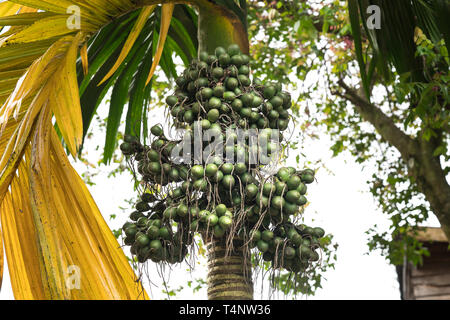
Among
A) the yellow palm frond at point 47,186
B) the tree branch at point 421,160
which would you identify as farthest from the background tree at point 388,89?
the yellow palm frond at point 47,186

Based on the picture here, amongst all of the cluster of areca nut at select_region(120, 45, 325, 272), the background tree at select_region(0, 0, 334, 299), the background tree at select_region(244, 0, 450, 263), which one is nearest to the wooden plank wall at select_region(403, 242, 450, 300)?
the background tree at select_region(244, 0, 450, 263)

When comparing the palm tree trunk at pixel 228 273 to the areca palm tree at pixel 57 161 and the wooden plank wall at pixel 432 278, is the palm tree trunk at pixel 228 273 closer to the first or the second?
the areca palm tree at pixel 57 161

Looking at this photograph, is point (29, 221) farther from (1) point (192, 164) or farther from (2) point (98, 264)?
(1) point (192, 164)

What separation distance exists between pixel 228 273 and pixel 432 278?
18.9ft

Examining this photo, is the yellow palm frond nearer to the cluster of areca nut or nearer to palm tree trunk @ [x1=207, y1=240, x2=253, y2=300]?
the cluster of areca nut

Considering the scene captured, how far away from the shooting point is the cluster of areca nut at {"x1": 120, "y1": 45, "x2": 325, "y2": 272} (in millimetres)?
1782

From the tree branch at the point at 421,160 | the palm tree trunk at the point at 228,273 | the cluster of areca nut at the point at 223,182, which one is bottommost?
the palm tree trunk at the point at 228,273

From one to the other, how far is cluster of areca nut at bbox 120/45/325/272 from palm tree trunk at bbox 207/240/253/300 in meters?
0.05

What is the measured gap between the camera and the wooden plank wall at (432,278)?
265 inches

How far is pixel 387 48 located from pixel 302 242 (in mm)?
1364

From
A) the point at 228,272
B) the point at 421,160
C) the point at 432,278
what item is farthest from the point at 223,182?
the point at 432,278

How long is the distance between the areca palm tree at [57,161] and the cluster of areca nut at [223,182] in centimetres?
14

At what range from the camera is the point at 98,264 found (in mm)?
1662

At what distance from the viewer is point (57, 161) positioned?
188cm
